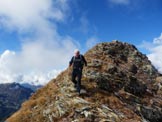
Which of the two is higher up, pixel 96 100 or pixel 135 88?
pixel 135 88

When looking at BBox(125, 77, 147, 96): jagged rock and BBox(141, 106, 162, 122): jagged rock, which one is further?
BBox(125, 77, 147, 96): jagged rock

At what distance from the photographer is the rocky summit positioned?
23844 millimetres

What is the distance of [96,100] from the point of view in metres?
26.2

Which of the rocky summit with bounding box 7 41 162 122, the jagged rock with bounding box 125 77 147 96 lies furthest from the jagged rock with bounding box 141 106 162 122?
the jagged rock with bounding box 125 77 147 96

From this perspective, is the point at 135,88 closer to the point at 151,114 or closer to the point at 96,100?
the point at 151,114

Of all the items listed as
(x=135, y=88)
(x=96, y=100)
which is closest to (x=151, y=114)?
(x=135, y=88)

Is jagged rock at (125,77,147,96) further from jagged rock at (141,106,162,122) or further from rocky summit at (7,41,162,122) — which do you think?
jagged rock at (141,106,162,122)

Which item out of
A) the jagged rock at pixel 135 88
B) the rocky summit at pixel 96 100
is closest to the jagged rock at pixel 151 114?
the rocky summit at pixel 96 100

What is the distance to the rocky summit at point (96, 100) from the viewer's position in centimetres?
2384

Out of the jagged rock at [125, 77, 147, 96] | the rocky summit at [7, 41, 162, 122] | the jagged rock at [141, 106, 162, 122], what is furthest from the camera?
the jagged rock at [125, 77, 147, 96]

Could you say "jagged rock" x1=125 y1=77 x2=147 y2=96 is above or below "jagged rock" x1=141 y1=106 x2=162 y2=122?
above

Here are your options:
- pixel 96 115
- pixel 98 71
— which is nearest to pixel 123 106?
pixel 96 115

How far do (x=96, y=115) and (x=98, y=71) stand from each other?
35.4 feet

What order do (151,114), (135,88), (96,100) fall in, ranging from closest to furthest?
(96,100), (151,114), (135,88)
